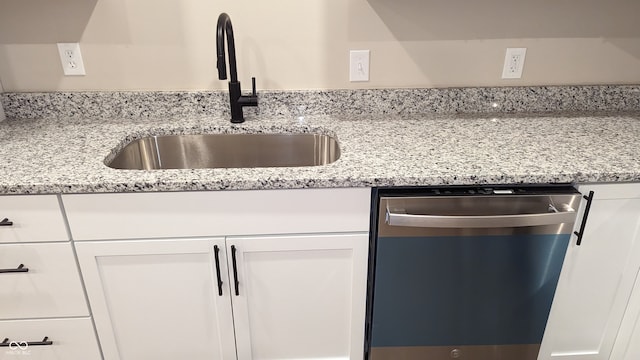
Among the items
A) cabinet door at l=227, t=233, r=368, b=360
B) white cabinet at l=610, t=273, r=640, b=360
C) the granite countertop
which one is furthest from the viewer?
white cabinet at l=610, t=273, r=640, b=360

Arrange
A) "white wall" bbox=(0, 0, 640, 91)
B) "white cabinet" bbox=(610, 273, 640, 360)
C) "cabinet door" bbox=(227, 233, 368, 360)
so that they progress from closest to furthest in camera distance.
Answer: "cabinet door" bbox=(227, 233, 368, 360), "white cabinet" bbox=(610, 273, 640, 360), "white wall" bbox=(0, 0, 640, 91)

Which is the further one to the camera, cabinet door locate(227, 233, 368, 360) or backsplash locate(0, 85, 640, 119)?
backsplash locate(0, 85, 640, 119)

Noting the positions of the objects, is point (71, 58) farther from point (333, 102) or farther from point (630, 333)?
point (630, 333)

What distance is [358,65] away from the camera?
160 centimetres

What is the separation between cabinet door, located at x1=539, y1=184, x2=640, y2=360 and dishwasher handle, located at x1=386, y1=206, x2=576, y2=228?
118mm

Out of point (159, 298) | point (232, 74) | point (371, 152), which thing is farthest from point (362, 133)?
point (159, 298)

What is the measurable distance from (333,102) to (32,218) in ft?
3.32

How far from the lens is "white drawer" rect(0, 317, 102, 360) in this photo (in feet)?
4.36

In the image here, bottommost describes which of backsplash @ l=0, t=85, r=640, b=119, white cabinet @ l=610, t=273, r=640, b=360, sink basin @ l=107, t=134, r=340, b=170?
white cabinet @ l=610, t=273, r=640, b=360

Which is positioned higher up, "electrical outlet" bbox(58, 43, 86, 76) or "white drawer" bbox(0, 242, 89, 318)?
"electrical outlet" bbox(58, 43, 86, 76)

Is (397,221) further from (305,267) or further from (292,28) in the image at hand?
(292,28)

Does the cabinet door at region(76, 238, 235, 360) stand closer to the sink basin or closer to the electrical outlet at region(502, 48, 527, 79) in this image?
the sink basin

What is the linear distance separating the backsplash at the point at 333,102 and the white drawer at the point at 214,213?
0.54m

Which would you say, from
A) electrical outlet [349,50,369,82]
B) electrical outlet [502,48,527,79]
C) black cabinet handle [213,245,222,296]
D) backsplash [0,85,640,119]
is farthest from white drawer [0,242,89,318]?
electrical outlet [502,48,527,79]
